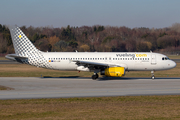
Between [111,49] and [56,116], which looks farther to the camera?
[111,49]

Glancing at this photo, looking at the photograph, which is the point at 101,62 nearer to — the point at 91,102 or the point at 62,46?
the point at 91,102

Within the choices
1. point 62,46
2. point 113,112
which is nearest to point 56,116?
point 113,112

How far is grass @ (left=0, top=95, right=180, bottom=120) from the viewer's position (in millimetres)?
12289

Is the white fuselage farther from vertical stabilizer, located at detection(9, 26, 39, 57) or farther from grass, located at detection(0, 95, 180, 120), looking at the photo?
grass, located at detection(0, 95, 180, 120)

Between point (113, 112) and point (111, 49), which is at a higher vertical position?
point (111, 49)

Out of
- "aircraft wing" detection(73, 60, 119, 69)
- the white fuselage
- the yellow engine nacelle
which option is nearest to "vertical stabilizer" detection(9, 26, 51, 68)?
the white fuselage

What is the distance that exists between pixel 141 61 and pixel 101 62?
17.8ft

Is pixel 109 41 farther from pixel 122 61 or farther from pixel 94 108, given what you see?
pixel 94 108

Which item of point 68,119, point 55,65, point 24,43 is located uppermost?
point 24,43

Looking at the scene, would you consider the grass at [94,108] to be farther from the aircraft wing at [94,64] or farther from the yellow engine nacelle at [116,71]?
the aircraft wing at [94,64]

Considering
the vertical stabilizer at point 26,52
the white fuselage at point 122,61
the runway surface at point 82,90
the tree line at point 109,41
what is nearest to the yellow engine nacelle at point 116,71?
the white fuselage at point 122,61

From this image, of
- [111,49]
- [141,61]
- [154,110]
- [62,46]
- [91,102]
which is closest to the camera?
[154,110]

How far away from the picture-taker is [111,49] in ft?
312

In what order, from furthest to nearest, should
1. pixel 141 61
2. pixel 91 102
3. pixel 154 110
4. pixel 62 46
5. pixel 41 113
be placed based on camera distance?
pixel 62 46 → pixel 141 61 → pixel 91 102 → pixel 154 110 → pixel 41 113
